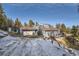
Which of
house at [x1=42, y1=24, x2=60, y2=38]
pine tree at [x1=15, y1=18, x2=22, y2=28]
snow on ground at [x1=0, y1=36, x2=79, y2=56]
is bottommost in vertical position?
snow on ground at [x1=0, y1=36, x2=79, y2=56]

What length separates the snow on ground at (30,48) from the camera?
5.38 feet

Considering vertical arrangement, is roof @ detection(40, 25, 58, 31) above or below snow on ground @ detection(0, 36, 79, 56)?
above

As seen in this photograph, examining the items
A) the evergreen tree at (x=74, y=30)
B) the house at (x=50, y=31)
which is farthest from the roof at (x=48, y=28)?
the evergreen tree at (x=74, y=30)

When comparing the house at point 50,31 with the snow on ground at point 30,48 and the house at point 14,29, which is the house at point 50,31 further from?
the house at point 14,29

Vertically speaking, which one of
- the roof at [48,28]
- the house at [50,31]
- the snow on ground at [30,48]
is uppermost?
the roof at [48,28]

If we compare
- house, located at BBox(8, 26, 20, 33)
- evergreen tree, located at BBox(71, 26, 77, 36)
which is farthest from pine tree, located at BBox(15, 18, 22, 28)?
evergreen tree, located at BBox(71, 26, 77, 36)

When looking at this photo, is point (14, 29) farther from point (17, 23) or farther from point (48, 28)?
point (48, 28)

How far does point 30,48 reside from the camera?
1642 mm

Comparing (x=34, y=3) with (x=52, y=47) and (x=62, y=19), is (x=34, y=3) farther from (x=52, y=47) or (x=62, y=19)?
(x=52, y=47)

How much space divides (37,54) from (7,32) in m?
0.29

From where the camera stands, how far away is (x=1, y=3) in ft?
5.41

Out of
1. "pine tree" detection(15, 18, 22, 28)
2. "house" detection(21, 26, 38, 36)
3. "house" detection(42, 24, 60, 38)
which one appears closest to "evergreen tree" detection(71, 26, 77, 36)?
"house" detection(42, 24, 60, 38)

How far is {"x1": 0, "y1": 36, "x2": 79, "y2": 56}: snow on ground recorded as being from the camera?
164 cm

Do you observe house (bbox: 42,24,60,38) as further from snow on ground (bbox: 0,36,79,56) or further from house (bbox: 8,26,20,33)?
house (bbox: 8,26,20,33)
